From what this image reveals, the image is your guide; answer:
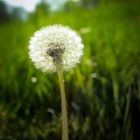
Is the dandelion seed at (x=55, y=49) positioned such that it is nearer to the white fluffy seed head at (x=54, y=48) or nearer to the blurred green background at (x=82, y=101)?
the white fluffy seed head at (x=54, y=48)

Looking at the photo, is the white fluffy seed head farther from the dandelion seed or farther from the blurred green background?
the blurred green background

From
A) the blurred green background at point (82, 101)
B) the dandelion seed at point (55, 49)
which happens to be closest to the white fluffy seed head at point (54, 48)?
the dandelion seed at point (55, 49)

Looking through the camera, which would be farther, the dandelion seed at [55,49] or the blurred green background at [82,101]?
the blurred green background at [82,101]

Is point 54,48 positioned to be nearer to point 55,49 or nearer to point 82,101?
point 55,49

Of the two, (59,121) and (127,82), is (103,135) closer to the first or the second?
(59,121)

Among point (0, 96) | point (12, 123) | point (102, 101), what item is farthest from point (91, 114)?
point (0, 96)

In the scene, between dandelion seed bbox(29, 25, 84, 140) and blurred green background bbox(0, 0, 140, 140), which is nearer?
dandelion seed bbox(29, 25, 84, 140)

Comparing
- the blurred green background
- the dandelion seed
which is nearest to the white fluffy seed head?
the dandelion seed

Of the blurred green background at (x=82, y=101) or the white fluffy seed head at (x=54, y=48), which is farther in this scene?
the blurred green background at (x=82, y=101)
